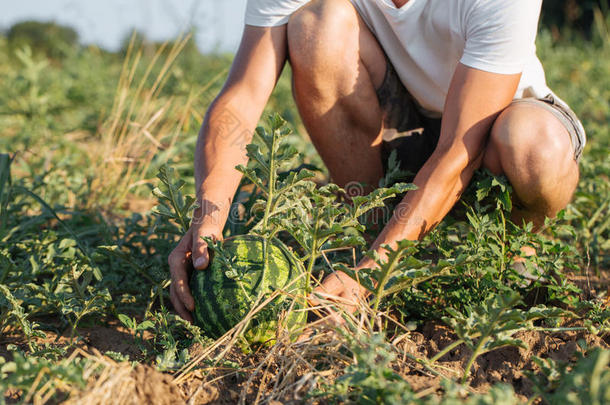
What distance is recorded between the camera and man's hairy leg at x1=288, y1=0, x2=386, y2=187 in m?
2.46

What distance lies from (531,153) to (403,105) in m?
0.80

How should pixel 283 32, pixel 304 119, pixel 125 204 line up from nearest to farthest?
pixel 283 32, pixel 304 119, pixel 125 204

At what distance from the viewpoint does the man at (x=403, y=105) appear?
206cm

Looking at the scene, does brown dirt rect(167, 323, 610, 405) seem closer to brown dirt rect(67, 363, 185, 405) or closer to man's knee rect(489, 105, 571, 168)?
brown dirt rect(67, 363, 185, 405)

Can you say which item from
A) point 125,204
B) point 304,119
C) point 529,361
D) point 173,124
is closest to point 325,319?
point 529,361

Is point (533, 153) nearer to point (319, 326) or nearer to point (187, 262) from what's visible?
point (319, 326)

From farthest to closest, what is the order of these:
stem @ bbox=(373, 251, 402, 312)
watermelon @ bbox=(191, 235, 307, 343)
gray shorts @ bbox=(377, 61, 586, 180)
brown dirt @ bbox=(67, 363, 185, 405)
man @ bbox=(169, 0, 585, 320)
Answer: gray shorts @ bbox=(377, 61, 586, 180)
man @ bbox=(169, 0, 585, 320)
watermelon @ bbox=(191, 235, 307, 343)
stem @ bbox=(373, 251, 402, 312)
brown dirt @ bbox=(67, 363, 185, 405)

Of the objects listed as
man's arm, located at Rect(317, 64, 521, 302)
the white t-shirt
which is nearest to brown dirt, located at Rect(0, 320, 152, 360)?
man's arm, located at Rect(317, 64, 521, 302)

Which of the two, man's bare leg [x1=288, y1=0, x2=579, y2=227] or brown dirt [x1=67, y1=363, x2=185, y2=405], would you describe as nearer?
brown dirt [x1=67, y1=363, x2=185, y2=405]

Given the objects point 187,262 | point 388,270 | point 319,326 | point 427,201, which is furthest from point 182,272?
point 427,201

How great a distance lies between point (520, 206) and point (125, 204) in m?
2.42

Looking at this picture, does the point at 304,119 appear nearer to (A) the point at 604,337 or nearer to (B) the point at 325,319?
(B) the point at 325,319

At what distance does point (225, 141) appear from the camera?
7.50 ft

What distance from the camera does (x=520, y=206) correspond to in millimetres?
2352
